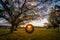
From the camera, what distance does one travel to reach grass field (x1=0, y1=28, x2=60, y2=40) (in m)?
2.58

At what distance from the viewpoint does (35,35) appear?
260cm

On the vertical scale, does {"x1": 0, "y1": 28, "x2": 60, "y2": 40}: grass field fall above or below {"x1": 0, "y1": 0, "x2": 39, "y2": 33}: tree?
below

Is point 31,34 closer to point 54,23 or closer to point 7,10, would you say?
point 54,23

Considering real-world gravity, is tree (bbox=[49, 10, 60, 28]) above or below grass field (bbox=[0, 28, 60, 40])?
above

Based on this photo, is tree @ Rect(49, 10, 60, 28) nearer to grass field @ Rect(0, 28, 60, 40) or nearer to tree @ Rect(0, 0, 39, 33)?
grass field @ Rect(0, 28, 60, 40)

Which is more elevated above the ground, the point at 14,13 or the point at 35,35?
the point at 14,13

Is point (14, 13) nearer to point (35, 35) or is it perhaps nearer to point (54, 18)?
point (35, 35)

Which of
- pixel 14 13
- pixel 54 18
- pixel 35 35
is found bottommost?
pixel 35 35

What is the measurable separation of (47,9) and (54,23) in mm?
314

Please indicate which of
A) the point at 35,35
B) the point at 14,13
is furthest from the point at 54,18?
the point at 14,13

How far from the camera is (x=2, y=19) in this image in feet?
8.75

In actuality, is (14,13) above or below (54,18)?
above

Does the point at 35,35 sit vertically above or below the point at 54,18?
below

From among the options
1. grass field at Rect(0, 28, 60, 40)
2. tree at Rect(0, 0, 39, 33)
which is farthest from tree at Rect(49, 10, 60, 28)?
tree at Rect(0, 0, 39, 33)
